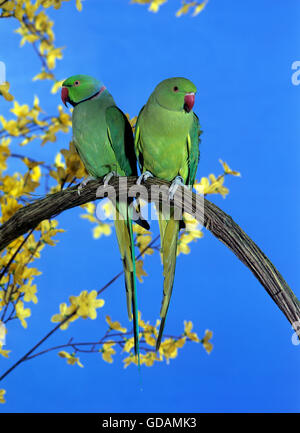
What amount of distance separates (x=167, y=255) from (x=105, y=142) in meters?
0.33

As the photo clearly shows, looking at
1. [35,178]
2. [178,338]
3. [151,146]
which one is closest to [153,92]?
[151,146]

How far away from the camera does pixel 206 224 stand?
99 cm

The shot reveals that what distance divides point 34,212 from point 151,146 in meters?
0.31

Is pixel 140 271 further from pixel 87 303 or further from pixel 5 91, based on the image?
pixel 5 91

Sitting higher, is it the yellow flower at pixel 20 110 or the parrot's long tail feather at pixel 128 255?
the yellow flower at pixel 20 110

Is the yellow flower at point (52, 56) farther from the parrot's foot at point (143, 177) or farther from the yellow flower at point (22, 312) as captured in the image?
the yellow flower at point (22, 312)

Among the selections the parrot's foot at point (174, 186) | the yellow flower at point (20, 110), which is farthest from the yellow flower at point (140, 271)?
the yellow flower at point (20, 110)

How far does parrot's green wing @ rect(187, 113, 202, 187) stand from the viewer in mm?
1107

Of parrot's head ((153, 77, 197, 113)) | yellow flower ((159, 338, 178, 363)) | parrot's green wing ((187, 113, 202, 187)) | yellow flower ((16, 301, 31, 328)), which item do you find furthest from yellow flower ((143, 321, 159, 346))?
parrot's head ((153, 77, 197, 113))

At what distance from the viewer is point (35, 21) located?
131 cm

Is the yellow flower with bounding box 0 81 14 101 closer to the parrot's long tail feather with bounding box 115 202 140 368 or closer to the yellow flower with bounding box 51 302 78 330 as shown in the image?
the parrot's long tail feather with bounding box 115 202 140 368

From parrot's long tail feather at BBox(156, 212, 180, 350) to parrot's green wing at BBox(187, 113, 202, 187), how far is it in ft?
0.40

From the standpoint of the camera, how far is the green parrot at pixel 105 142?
1.14 m

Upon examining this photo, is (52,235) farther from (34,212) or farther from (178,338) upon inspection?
(178,338)
